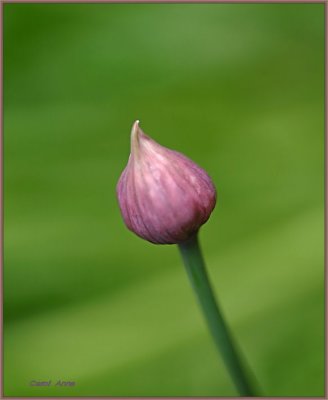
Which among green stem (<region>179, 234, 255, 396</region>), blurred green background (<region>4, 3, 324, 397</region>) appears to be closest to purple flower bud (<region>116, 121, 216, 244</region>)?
green stem (<region>179, 234, 255, 396</region>)

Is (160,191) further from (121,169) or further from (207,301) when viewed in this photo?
(121,169)

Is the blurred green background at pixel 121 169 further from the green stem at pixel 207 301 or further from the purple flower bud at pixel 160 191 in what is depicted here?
the purple flower bud at pixel 160 191

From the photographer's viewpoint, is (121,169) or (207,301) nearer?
(207,301)

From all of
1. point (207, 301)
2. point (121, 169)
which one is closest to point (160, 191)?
point (207, 301)

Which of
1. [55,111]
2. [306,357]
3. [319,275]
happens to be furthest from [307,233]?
[55,111]

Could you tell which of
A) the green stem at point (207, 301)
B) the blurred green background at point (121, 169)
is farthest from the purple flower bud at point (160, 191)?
the blurred green background at point (121, 169)
